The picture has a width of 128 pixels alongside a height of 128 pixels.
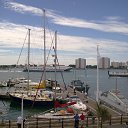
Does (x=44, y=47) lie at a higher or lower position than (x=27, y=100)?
higher

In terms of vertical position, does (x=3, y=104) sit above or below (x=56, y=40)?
below

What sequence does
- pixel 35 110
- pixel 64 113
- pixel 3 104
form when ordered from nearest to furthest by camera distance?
pixel 64 113 → pixel 35 110 → pixel 3 104

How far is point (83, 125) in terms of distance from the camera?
25.8m

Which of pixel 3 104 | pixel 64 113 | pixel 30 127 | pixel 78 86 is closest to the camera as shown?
pixel 30 127

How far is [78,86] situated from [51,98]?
108ft

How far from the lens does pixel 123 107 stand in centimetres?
3856

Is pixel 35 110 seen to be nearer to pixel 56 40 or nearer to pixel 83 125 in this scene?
pixel 56 40

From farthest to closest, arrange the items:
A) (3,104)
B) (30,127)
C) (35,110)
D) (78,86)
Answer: (78,86) → (3,104) → (35,110) → (30,127)

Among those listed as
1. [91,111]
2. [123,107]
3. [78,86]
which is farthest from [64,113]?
[78,86]

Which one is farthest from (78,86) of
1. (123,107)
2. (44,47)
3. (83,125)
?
(83,125)

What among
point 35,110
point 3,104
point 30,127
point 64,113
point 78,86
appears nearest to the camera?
point 30,127

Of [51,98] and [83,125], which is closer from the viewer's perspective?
[83,125]

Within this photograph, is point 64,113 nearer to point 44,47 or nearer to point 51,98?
point 51,98

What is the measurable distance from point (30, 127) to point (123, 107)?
54.3ft
